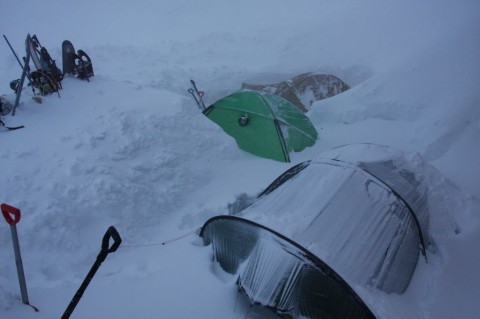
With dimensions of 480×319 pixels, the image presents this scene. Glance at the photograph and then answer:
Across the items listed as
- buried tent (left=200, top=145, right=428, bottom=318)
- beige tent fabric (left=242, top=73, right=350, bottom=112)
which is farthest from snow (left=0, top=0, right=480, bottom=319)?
beige tent fabric (left=242, top=73, right=350, bottom=112)

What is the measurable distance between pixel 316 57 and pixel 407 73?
5275 mm

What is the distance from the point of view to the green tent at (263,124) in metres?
6.79

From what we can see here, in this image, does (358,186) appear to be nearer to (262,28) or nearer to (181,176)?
(181,176)

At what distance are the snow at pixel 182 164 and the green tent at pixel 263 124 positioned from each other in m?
0.32

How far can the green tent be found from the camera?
22.3 ft

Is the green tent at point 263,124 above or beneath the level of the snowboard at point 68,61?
beneath

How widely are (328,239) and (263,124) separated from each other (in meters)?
3.91

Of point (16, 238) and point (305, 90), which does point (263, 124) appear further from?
point (16, 238)

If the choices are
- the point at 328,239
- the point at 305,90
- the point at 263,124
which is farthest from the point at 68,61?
the point at 328,239

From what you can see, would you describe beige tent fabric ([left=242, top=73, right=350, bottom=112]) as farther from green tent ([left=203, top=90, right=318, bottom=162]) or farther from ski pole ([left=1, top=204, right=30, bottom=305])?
ski pole ([left=1, top=204, right=30, bottom=305])

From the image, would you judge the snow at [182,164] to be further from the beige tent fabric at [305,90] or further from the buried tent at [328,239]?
the beige tent fabric at [305,90]

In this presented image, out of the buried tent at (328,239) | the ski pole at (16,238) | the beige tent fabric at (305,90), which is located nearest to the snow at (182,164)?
the ski pole at (16,238)

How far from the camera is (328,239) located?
3324mm

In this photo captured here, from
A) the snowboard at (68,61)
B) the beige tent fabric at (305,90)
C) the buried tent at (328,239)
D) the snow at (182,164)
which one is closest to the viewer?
the buried tent at (328,239)
